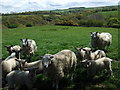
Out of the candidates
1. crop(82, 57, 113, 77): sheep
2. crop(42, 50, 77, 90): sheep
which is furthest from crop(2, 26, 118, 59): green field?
crop(42, 50, 77, 90): sheep

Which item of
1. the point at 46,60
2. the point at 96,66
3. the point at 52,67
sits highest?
the point at 46,60

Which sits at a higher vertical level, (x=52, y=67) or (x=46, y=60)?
(x=46, y=60)

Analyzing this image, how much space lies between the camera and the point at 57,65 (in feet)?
23.5

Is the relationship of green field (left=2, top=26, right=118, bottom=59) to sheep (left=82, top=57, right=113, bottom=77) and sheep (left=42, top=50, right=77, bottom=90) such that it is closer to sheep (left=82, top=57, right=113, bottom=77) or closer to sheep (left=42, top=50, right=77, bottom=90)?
sheep (left=82, top=57, right=113, bottom=77)

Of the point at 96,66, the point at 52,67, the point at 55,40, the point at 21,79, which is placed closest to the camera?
the point at 21,79

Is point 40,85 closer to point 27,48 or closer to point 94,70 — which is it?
point 94,70

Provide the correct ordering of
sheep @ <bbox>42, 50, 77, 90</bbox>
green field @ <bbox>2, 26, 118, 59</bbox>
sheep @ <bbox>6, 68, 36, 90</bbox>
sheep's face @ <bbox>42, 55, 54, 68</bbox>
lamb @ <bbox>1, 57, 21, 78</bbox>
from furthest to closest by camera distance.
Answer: green field @ <bbox>2, 26, 118, 59</bbox> → lamb @ <bbox>1, 57, 21, 78</bbox> → sheep @ <bbox>42, 50, 77, 90</bbox> → sheep @ <bbox>6, 68, 36, 90</bbox> → sheep's face @ <bbox>42, 55, 54, 68</bbox>

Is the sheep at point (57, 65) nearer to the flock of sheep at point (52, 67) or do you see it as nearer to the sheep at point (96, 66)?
the flock of sheep at point (52, 67)

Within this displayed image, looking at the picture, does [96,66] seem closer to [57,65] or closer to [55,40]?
[57,65]

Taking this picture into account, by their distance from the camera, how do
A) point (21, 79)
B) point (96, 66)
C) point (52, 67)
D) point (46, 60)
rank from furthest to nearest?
point (96, 66)
point (52, 67)
point (21, 79)
point (46, 60)

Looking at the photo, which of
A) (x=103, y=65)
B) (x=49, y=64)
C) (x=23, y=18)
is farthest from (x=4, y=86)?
(x=23, y=18)

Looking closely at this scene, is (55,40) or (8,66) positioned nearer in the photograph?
(8,66)

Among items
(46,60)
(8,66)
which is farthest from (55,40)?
(46,60)

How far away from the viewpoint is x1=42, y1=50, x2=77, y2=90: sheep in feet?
22.7
